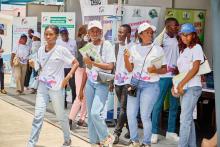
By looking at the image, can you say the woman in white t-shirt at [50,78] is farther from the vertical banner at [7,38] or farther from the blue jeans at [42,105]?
the vertical banner at [7,38]

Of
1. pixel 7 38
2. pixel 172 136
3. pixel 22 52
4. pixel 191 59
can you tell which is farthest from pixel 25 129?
pixel 7 38

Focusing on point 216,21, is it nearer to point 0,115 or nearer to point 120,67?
point 120,67

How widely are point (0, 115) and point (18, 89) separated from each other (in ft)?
12.5

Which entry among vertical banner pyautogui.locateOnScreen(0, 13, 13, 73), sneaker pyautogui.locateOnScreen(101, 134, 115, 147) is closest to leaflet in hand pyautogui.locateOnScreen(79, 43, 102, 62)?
sneaker pyautogui.locateOnScreen(101, 134, 115, 147)

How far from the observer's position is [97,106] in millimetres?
5605

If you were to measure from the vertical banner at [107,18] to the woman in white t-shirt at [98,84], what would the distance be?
69.7 inches

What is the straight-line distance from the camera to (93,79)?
5.73m

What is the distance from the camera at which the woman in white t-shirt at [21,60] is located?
41.5 ft

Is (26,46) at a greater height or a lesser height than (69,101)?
greater

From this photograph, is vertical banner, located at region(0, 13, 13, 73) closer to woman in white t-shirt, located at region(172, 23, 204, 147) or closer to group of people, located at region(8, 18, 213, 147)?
group of people, located at region(8, 18, 213, 147)

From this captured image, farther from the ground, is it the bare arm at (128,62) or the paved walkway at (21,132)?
the bare arm at (128,62)

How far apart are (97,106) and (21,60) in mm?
7654

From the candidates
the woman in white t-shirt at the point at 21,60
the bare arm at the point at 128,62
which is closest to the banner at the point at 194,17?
the bare arm at the point at 128,62

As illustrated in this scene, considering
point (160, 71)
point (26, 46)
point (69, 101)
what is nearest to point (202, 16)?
point (160, 71)
